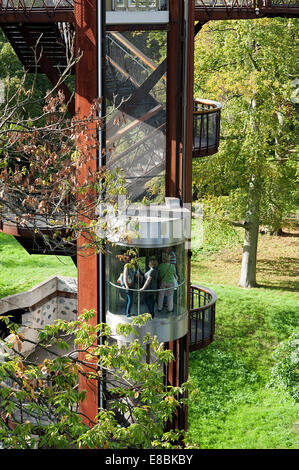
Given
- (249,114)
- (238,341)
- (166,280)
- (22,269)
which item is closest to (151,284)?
(166,280)

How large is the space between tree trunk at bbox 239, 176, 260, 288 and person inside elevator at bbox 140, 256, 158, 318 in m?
12.3

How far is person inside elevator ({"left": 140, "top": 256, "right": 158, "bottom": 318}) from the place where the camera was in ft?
33.2

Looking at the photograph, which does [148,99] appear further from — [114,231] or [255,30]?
[255,30]

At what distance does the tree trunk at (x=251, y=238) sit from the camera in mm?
22031

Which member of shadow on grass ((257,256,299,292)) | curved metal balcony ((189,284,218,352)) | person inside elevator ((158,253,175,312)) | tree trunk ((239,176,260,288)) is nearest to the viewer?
person inside elevator ((158,253,175,312))

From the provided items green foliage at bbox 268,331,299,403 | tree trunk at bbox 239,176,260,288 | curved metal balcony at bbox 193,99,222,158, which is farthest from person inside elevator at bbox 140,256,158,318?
tree trunk at bbox 239,176,260,288

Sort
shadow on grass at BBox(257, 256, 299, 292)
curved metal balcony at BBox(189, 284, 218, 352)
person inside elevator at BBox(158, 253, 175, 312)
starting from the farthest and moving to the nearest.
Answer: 1. shadow on grass at BBox(257, 256, 299, 292)
2. curved metal balcony at BBox(189, 284, 218, 352)
3. person inside elevator at BBox(158, 253, 175, 312)

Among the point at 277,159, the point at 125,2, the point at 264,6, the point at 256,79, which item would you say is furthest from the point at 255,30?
the point at 125,2

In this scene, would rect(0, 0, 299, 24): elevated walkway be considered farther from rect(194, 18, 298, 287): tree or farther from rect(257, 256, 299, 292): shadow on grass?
rect(257, 256, 299, 292): shadow on grass

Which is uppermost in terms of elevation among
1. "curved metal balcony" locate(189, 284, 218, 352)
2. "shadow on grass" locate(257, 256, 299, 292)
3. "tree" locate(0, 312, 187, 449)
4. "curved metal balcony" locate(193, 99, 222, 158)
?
"curved metal balcony" locate(193, 99, 222, 158)

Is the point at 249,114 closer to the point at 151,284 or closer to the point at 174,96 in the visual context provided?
the point at 174,96

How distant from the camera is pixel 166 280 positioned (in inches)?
406

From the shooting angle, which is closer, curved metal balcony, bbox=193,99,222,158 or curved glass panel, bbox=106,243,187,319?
curved glass panel, bbox=106,243,187,319

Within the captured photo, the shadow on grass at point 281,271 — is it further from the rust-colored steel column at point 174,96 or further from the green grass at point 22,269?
the rust-colored steel column at point 174,96
